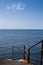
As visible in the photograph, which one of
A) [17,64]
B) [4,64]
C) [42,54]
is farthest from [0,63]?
[42,54]

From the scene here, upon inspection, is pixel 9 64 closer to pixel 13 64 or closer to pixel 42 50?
pixel 13 64

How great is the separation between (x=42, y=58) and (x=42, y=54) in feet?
0.78

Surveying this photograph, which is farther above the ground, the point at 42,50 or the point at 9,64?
the point at 42,50

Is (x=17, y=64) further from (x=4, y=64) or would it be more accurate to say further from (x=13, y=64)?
(x=4, y=64)

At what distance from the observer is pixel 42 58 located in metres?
7.40

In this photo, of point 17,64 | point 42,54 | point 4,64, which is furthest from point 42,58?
point 4,64

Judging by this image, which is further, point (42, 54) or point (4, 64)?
point (42, 54)

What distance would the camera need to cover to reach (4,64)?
20.2ft

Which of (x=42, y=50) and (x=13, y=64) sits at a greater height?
(x=42, y=50)

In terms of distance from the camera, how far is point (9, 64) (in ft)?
20.7

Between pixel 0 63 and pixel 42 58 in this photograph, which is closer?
pixel 0 63

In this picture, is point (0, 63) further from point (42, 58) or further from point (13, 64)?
point (42, 58)

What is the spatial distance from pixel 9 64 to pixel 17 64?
35 centimetres

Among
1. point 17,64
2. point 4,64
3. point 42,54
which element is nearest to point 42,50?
point 42,54
